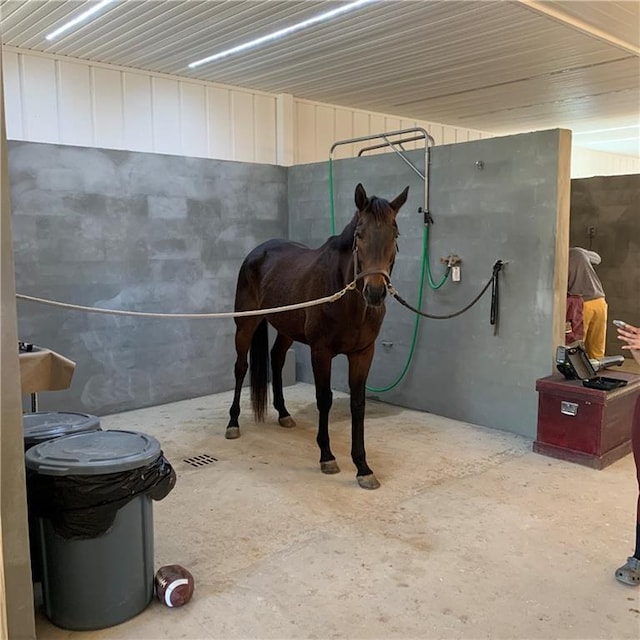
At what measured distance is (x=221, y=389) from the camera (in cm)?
568

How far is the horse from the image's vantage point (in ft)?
10.5

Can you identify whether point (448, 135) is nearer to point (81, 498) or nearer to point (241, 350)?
point (241, 350)

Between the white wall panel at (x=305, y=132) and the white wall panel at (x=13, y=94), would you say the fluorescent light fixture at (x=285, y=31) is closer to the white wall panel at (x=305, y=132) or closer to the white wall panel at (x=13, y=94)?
the white wall panel at (x=13, y=94)

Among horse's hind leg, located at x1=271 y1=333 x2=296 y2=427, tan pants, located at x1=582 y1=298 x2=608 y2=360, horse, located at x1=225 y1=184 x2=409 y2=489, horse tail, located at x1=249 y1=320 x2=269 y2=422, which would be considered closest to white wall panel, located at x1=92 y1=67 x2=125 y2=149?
horse, located at x1=225 y1=184 x2=409 y2=489

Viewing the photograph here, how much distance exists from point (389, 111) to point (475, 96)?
1053 millimetres

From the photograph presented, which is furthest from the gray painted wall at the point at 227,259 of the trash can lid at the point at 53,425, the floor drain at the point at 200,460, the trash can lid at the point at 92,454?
the trash can lid at the point at 92,454

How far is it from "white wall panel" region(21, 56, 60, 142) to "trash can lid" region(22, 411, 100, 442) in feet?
9.10

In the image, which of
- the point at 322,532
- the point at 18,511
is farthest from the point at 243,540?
the point at 18,511

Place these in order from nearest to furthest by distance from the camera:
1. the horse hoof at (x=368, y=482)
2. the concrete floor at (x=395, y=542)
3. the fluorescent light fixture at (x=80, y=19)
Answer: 1. the concrete floor at (x=395, y=542)
2. the horse hoof at (x=368, y=482)
3. the fluorescent light fixture at (x=80, y=19)

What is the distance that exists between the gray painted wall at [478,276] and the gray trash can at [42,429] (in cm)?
282

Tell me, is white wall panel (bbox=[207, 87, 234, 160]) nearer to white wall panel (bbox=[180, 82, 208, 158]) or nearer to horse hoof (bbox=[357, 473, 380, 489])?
white wall panel (bbox=[180, 82, 208, 158])

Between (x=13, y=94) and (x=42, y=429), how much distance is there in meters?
3.06

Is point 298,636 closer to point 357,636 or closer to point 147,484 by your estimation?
point 357,636

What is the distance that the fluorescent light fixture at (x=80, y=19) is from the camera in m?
3.73
